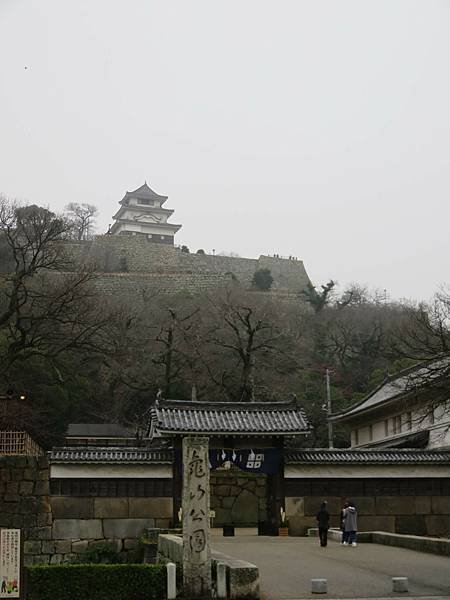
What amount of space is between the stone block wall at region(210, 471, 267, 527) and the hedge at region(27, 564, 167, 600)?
1321 centimetres

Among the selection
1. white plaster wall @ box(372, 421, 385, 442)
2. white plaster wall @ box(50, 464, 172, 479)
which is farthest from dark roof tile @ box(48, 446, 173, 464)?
white plaster wall @ box(372, 421, 385, 442)

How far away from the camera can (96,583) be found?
36.0ft

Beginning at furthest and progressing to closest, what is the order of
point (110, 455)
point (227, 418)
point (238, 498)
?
point (238, 498), point (227, 418), point (110, 455)

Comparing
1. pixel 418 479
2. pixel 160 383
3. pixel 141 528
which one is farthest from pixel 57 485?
pixel 160 383

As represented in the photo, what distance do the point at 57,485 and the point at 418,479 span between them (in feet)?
33.9

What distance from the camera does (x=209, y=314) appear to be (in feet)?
155

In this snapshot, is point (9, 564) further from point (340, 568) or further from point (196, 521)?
point (340, 568)

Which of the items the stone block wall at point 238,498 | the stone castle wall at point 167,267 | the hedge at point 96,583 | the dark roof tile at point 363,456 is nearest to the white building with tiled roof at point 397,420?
the dark roof tile at point 363,456

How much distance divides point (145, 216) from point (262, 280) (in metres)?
20.2

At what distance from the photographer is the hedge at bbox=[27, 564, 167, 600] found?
35.6 ft

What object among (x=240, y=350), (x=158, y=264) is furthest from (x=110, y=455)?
(x=158, y=264)

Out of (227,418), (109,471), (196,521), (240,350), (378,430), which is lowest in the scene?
(196,521)

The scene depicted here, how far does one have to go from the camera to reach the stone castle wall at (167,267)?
6838 centimetres

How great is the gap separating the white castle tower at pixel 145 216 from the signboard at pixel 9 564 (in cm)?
7672
